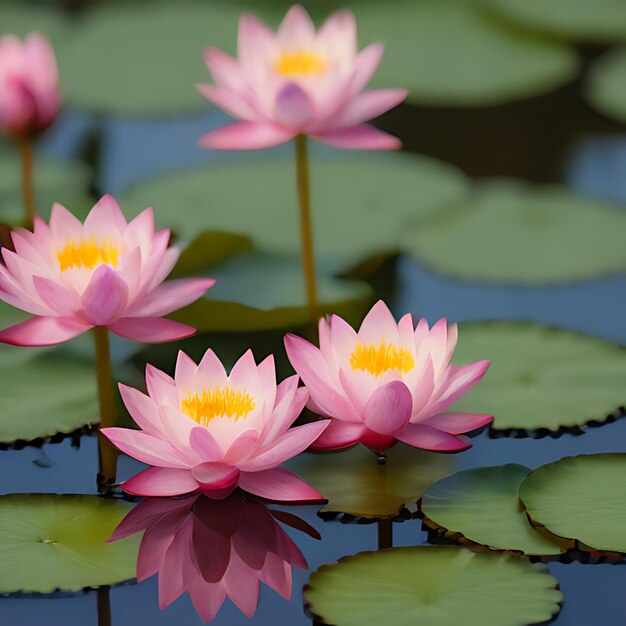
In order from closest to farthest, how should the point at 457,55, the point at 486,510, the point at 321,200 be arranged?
the point at 486,510 → the point at 321,200 → the point at 457,55

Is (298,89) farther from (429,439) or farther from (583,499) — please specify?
(583,499)

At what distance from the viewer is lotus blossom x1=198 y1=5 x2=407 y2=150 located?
1426mm

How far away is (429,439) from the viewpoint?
45.3 inches

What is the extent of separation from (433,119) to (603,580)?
143 cm

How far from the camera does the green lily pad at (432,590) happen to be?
97 centimetres

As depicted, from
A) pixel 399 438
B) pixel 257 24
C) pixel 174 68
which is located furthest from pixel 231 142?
pixel 174 68

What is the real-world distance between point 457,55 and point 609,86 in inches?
15.6

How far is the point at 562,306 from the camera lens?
160 centimetres

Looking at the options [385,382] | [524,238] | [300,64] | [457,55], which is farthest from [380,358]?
[457,55]

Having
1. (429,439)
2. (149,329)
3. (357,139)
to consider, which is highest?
(357,139)

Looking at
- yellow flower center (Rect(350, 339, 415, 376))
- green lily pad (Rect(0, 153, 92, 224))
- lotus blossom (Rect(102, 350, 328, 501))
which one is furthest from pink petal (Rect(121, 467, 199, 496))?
green lily pad (Rect(0, 153, 92, 224))

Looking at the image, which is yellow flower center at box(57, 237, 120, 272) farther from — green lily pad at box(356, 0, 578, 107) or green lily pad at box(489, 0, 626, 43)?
green lily pad at box(489, 0, 626, 43)

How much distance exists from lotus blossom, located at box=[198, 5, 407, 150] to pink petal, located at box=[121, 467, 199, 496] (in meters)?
0.50

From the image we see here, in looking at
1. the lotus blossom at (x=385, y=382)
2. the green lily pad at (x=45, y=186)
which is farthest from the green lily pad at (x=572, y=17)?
the lotus blossom at (x=385, y=382)
